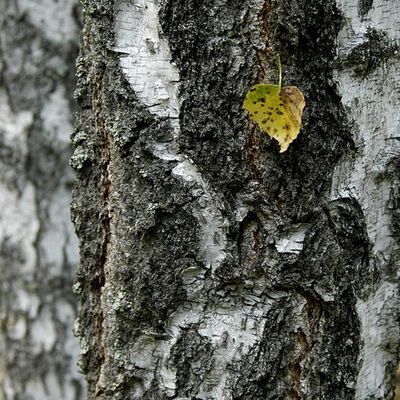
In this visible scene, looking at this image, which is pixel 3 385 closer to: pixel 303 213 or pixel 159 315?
pixel 159 315

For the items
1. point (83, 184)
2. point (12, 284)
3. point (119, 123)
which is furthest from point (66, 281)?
point (119, 123)

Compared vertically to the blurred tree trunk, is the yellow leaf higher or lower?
higher

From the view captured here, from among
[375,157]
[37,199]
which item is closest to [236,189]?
[375,157]

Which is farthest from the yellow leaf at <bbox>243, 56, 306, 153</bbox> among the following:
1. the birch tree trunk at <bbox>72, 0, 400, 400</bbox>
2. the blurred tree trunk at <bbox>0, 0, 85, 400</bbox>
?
the blurred tree trunk at <bbox>0, 0, 85, 400</bbox>

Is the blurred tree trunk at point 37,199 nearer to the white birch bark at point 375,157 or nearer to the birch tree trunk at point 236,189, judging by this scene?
the birch tree trunk at point 236,189

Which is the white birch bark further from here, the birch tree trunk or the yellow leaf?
the yellow leaf

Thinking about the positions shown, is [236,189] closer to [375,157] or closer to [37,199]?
[375,157]

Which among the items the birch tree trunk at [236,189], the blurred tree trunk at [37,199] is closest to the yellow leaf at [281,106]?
the birch tree trunk at [236,189]
